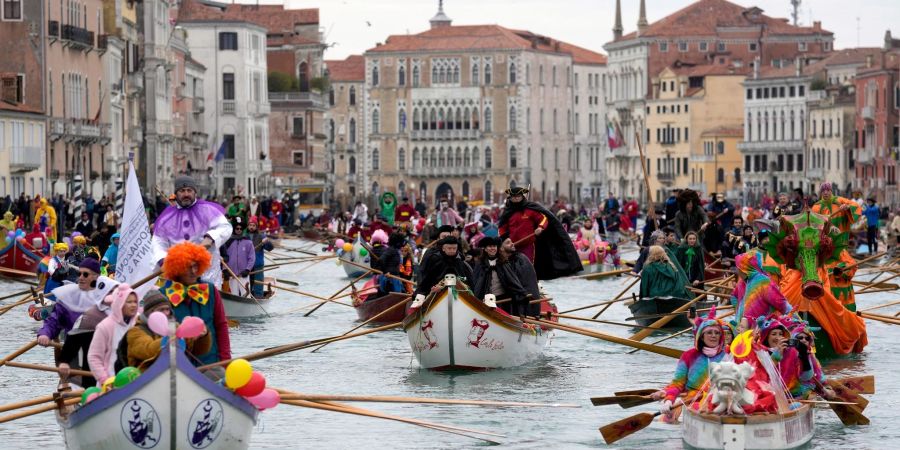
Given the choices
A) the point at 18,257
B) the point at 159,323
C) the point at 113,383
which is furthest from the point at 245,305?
the point at 159,323

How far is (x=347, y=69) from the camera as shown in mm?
176875

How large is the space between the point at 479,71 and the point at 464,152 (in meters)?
5.65

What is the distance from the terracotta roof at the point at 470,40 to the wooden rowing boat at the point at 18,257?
12416 cm

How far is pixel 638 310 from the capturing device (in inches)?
1096

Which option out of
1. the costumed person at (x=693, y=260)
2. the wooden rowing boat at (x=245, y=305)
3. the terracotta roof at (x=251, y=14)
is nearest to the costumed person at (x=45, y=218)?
the wooden rowing boat at (x=245, y=305)

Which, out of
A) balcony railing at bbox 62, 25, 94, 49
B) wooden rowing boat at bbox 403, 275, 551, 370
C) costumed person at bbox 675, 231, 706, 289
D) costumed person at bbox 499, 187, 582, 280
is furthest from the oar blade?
balcony railing at bbox 62, 25, 94, 49

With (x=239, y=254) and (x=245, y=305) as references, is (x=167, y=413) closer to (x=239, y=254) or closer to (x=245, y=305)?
(x=239, y=254)

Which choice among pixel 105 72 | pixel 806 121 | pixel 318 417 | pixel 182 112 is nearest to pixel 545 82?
pixel 806 121

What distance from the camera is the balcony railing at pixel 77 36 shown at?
74125 mm

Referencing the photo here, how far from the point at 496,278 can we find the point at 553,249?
167cm

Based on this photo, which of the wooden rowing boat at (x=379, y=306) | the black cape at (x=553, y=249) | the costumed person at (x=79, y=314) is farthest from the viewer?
the wooden rowing boat at (x=379, y=306)

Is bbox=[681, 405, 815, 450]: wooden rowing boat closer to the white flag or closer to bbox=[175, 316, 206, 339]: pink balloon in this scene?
bbox=[175, 316, 206, 339]: pink balloon

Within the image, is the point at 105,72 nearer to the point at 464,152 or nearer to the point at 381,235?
the point at 381,235

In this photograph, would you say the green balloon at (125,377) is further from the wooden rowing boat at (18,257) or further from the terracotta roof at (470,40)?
the terracotta roof at (470,40)
